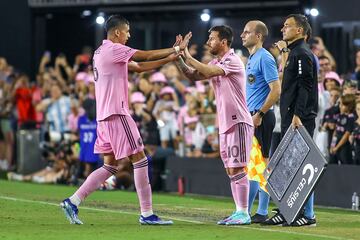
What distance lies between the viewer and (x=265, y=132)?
13750mm

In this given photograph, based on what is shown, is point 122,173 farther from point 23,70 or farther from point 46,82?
point 23,70

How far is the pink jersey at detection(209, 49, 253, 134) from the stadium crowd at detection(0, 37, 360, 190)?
4933 mm

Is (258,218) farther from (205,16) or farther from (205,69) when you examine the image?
(205,16)

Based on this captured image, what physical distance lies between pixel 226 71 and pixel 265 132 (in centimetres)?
120

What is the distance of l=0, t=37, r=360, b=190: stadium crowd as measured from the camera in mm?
18703

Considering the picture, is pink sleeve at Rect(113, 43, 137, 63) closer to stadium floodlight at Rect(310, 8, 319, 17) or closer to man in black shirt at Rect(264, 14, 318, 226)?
man in black shirt at Rect(264, 14, 318, 226)

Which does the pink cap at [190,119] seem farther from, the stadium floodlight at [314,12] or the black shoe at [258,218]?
the black shoe at [258,218]

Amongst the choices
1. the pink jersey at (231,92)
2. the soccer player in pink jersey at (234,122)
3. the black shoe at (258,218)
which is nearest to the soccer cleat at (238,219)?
the soccer player in pink jersey at (234,122)

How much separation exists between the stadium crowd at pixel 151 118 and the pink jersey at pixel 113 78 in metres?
5.38

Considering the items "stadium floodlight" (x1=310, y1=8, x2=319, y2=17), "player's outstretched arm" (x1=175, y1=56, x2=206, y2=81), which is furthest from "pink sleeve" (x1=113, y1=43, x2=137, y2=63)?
"stadium floodlight" (x1=310, y1=8, x2=319, y2=17)

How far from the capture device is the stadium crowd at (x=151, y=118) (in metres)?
18.7

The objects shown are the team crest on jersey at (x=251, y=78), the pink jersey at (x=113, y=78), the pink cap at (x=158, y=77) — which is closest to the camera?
the pink jersey at (x=113, y=78)

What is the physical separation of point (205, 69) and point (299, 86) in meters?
1.07

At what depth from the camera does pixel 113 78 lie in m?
13.0
